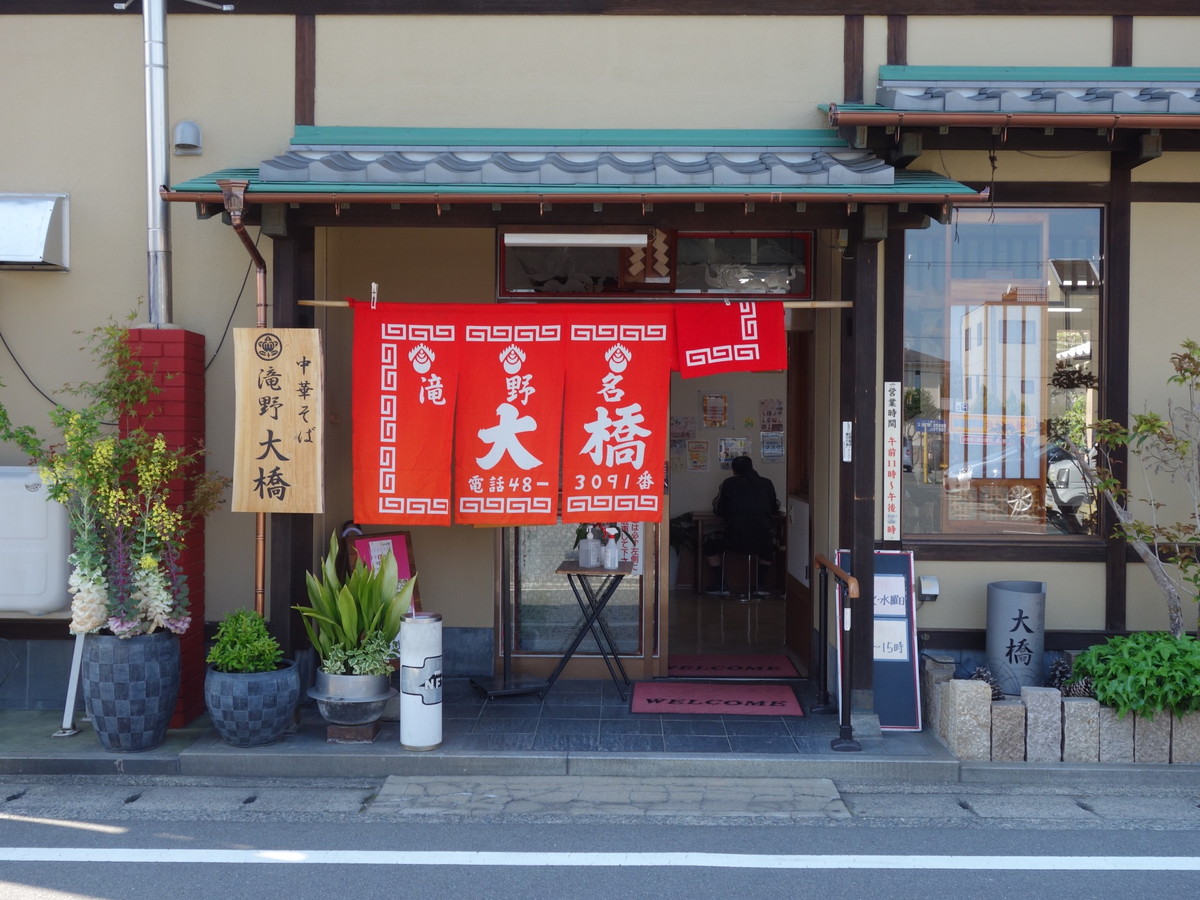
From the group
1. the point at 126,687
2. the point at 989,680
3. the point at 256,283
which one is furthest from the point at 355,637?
the point at 989,680

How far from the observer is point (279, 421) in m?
6.52

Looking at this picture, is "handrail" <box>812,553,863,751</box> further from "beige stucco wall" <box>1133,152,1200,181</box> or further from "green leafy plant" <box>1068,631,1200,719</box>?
"beige stucco wall" <box>1133,152,1200,181</box>

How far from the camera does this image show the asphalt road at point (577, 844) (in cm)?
461

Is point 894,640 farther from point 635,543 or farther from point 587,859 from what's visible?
point 587,859

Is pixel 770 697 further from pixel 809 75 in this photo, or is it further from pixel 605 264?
pixel 809 75

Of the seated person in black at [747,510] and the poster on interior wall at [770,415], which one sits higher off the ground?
the poster on interior wall at [770,415]

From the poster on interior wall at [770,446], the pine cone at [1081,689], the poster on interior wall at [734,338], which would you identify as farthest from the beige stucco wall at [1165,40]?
the poster on interior wall at [770,446]

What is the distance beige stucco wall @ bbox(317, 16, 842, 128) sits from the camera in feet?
24.0

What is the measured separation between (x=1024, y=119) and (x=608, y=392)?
324cm

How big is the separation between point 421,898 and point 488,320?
3.77 m

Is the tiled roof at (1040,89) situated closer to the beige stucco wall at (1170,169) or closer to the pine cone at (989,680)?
the beige stucco wall at (1170,169)

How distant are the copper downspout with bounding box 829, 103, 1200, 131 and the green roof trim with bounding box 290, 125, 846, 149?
69 centimetres

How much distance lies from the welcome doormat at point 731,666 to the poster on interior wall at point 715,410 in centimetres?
484

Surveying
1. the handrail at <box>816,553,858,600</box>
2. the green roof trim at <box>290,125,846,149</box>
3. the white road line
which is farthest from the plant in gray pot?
the handrail at <box>816,553,858,600</box>
